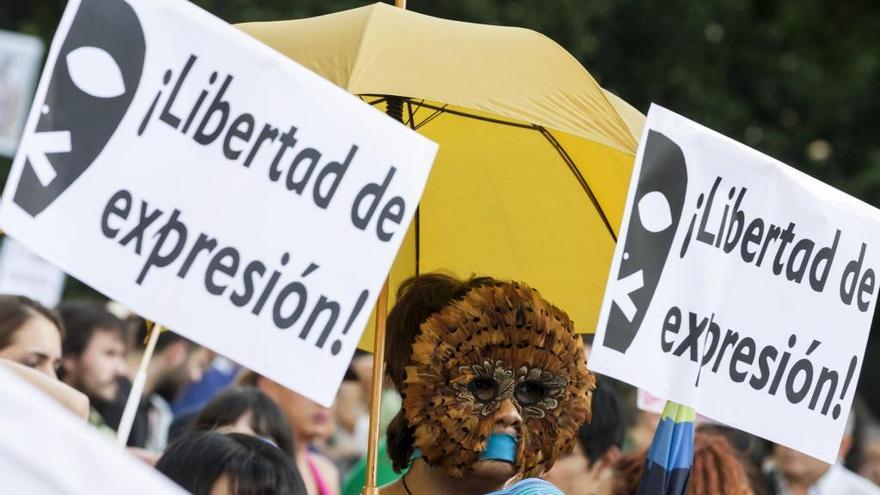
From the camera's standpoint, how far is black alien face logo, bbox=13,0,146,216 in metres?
3.24

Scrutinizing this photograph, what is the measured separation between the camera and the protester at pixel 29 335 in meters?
5.43

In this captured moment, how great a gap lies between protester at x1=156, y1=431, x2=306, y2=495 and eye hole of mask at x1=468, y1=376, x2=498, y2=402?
2.03ft

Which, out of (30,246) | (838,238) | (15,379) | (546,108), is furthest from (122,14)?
(838,238)

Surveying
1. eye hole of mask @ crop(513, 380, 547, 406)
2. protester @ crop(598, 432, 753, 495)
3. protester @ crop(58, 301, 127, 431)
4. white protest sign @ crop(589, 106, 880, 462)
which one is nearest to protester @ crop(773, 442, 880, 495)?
protester @ crop(598, 432, 753, 495)

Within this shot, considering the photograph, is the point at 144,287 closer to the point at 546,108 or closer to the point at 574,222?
the point at 546,108

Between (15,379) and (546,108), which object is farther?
(546,108)

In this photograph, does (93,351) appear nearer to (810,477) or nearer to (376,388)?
(376,388)

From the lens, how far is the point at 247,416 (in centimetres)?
577

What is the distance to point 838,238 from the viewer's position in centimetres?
424

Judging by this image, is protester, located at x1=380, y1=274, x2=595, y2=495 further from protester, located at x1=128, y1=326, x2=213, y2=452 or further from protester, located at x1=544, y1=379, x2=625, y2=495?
protester, located at x1=128, y1=326, x2=213, y2=452

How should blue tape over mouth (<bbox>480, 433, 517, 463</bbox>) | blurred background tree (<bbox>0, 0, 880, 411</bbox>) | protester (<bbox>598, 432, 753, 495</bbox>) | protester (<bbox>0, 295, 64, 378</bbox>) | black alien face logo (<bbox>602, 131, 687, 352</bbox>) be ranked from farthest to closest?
blurred background tree (<bbox>0, 0, 880, 411</bbox>)
protester (<bbox>0, 295, 64, 378</bbox>)
protester (<bbox>598, 432, 753, 495</bbox>)
blue tape over mouth (<bbox>480, 433, 517, 463</bbox>)
black alien face logo (<bbox>602, 131, 687, 352</bbox>)

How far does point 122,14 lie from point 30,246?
0.50 metres

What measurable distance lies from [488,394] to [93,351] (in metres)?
3.19

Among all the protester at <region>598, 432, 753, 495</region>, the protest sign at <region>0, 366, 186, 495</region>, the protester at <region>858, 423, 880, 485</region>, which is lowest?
the protest sign at <region>0, 366, 186, 495</region>
